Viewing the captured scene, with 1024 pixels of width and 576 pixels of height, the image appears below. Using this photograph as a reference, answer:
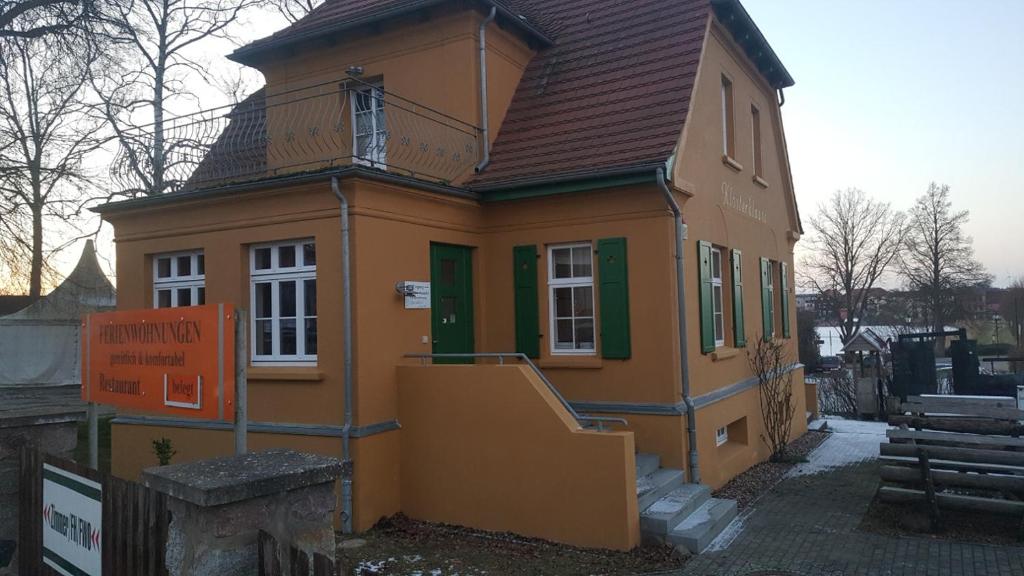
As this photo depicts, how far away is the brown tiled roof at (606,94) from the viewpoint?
985 cm

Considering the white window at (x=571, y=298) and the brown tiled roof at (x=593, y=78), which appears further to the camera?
the white window at (x=571, y=298)

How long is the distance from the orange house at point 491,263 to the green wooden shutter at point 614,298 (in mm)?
29

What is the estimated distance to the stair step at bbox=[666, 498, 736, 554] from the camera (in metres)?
7.57

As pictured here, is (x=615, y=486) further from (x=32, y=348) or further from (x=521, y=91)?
(x=32, y=348)

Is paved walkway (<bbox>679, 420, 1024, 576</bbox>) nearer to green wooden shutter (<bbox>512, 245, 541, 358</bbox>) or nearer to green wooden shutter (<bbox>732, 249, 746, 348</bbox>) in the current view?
green wooden shutter (<bbox>732, 249, 746, 348</bbox>)

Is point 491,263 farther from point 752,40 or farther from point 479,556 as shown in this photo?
point 752,40

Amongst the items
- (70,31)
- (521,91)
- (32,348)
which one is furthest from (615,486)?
(32,348)

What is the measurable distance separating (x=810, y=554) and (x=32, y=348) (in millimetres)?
28293

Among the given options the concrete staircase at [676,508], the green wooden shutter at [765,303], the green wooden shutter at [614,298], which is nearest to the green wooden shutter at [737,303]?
the green wooden shutter at [765,303]

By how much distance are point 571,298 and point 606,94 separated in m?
3.00

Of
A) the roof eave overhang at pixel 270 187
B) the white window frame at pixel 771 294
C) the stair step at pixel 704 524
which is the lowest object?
the stair step at pixel 704 524

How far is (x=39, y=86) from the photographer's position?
1603 centimetres

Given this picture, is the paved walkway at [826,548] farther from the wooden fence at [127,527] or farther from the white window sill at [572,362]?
the wooden fence at [127,527]

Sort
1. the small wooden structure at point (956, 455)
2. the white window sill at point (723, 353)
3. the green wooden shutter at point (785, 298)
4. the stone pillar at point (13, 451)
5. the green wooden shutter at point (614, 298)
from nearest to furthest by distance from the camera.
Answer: the stone pillar at point (13, 451) → the small wooden structure at point (956, 455) → the green wooden shutter at point (614, 298) → the white window sill at point (723, 353) → the green wooden shutter at point (785, 298)
